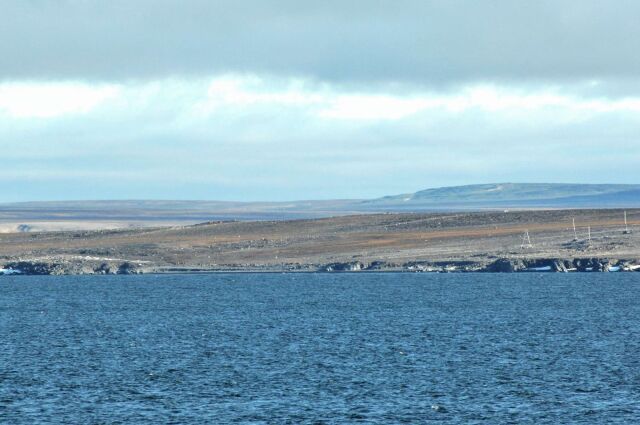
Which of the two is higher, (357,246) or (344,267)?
(357,246)

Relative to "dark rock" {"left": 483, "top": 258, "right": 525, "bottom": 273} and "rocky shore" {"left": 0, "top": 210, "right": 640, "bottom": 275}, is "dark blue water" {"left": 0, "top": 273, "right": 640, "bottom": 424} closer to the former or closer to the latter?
"dark rock" {"left": 483, "top": 258, "right": 525, "bottom": 273}

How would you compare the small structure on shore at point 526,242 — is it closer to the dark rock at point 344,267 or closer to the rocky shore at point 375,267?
the rocky shore at point 375,267

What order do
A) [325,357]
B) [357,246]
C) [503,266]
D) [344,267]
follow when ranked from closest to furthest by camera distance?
[325,357] → [503,266] → [344,267] → [357,246]

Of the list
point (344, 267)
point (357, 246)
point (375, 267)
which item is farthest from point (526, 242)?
point (344, 267)

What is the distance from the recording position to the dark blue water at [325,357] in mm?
46000

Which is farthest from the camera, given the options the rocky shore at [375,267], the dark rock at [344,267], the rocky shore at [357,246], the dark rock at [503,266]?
the dark rock at [344,267]

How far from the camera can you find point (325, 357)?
60.7 meters

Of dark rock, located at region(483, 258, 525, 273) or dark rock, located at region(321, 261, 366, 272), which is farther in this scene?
dark rock, located at region(321, 261, 366, 272)

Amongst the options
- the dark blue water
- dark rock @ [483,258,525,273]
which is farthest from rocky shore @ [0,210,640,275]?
the dark blue water

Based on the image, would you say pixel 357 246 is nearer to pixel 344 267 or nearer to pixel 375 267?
pixel 344 267

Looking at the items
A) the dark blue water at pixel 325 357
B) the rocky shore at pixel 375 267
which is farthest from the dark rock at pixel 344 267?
the dark blue water at pixel 325 357

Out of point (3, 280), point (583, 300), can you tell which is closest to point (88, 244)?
point (3, 280)

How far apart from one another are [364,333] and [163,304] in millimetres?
29362

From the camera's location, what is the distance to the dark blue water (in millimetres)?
46000
